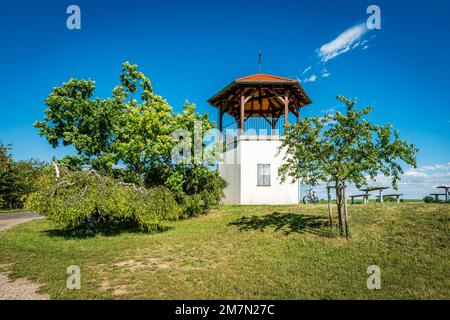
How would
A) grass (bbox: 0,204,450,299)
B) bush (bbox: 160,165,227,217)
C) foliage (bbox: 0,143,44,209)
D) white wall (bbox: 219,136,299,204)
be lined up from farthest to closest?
foliage (bbox: 0,143,44,209) → white wall (bbox: 219,136,299,204) → bush (bbox: 160,165,227,217) → grass (bbox: 0,204,450,299)

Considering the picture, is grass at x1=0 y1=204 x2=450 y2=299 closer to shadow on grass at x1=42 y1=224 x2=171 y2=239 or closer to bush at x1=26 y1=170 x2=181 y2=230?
shadow on grass at x1=42 y1=224 x2=171 y2=239

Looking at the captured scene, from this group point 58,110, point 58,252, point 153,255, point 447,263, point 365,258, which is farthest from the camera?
→ point 58,110

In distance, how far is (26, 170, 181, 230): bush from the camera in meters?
10.9

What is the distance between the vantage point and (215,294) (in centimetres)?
594

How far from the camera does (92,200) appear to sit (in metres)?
11.2

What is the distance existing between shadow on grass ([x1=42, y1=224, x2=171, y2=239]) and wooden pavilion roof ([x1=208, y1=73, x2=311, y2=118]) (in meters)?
11.1

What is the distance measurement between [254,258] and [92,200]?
23.4ft

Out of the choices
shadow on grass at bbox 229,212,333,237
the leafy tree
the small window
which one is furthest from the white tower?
the leafy tree

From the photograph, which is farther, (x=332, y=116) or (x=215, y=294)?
(x=332, y=116)

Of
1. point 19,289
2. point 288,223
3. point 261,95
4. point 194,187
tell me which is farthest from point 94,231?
point 261,95

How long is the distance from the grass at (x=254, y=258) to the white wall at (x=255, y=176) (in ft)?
16.9
